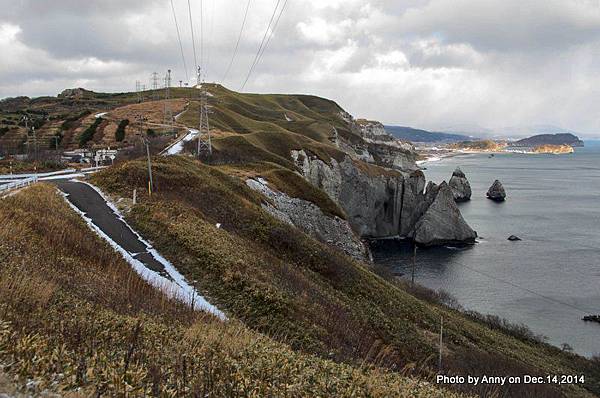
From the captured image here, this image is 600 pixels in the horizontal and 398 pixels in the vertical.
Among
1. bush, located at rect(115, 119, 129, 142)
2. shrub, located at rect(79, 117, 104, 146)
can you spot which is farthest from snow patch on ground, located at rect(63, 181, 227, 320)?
shrub, located at rect(79, 117, 104, 146)

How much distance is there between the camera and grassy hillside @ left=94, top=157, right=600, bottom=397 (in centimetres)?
1697

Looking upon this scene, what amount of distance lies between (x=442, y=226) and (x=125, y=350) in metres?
77.7

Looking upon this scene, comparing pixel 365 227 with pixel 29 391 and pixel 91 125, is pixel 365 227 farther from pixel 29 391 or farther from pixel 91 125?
pixel 29 391

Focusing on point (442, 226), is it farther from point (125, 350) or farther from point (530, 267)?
point (125, 350)

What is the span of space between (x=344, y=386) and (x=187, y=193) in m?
27.6

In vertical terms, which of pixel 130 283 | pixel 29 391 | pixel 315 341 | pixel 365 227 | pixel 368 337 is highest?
pixel 29 391

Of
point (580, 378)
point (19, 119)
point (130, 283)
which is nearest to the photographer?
point (130, 283)

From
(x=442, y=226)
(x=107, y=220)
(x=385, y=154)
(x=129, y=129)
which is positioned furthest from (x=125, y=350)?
(x=385, y=154)

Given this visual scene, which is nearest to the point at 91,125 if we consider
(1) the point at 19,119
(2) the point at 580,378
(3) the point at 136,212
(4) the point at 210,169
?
(1) the point at 19,119

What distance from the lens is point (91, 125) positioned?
82.5 meters

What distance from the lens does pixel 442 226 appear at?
80.8 metres

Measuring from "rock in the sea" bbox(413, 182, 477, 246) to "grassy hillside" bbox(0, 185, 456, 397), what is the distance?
70883mm

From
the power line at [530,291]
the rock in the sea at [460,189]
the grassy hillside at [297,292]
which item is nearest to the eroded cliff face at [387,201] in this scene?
the power line at [530,291]

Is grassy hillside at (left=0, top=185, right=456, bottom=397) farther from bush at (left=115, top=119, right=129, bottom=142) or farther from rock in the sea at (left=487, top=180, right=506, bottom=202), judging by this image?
rock in the sea at (left=487, top=180, right=506, bottom=202)
